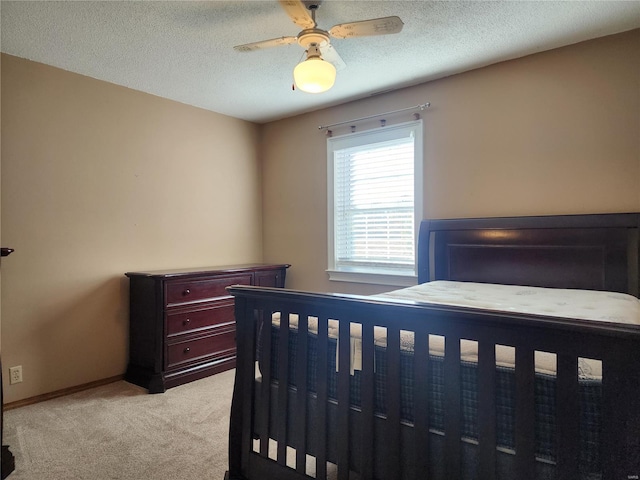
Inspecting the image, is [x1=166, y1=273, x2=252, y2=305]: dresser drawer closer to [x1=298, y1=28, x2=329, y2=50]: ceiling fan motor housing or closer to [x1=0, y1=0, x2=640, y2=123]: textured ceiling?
[x1=0, y1=0, x2=640, y2=123]: textured ceiling

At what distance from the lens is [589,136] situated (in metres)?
2.56

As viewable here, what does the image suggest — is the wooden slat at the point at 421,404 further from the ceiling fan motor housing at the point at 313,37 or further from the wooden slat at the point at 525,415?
the ceiling fan motor housing at the point at 313,37

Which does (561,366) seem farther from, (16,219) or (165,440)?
(16,219)

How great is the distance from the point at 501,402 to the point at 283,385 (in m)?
0.83

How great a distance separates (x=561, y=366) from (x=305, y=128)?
3508 millimetres

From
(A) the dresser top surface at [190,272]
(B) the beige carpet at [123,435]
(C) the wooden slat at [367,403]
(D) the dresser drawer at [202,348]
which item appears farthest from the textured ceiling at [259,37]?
(B) the beige carpet at [123,435]

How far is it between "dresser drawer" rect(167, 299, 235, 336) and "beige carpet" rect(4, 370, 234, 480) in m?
0.47

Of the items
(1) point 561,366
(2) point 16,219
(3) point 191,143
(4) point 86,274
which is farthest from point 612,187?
(2) point 16,219

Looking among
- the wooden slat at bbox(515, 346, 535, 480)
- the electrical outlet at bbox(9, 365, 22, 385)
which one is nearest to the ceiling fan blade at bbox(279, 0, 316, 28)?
the wooden slat at bbox(515, 346, 535, 480)

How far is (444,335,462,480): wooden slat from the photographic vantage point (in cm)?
119

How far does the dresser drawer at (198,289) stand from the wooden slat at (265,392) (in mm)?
1675

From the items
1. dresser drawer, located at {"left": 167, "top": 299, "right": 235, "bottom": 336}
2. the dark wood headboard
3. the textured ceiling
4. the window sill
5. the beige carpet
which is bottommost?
the beige carpet

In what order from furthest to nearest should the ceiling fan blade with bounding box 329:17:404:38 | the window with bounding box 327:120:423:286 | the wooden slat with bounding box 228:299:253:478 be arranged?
the window with bounding box 327:120:423:286, the ceiling fan blade with bounding box 329:17:404:38, the wooden slat with bounding box 228:299:253:478

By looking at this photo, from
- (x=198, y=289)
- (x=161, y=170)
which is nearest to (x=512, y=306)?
(x=198, y=289)
